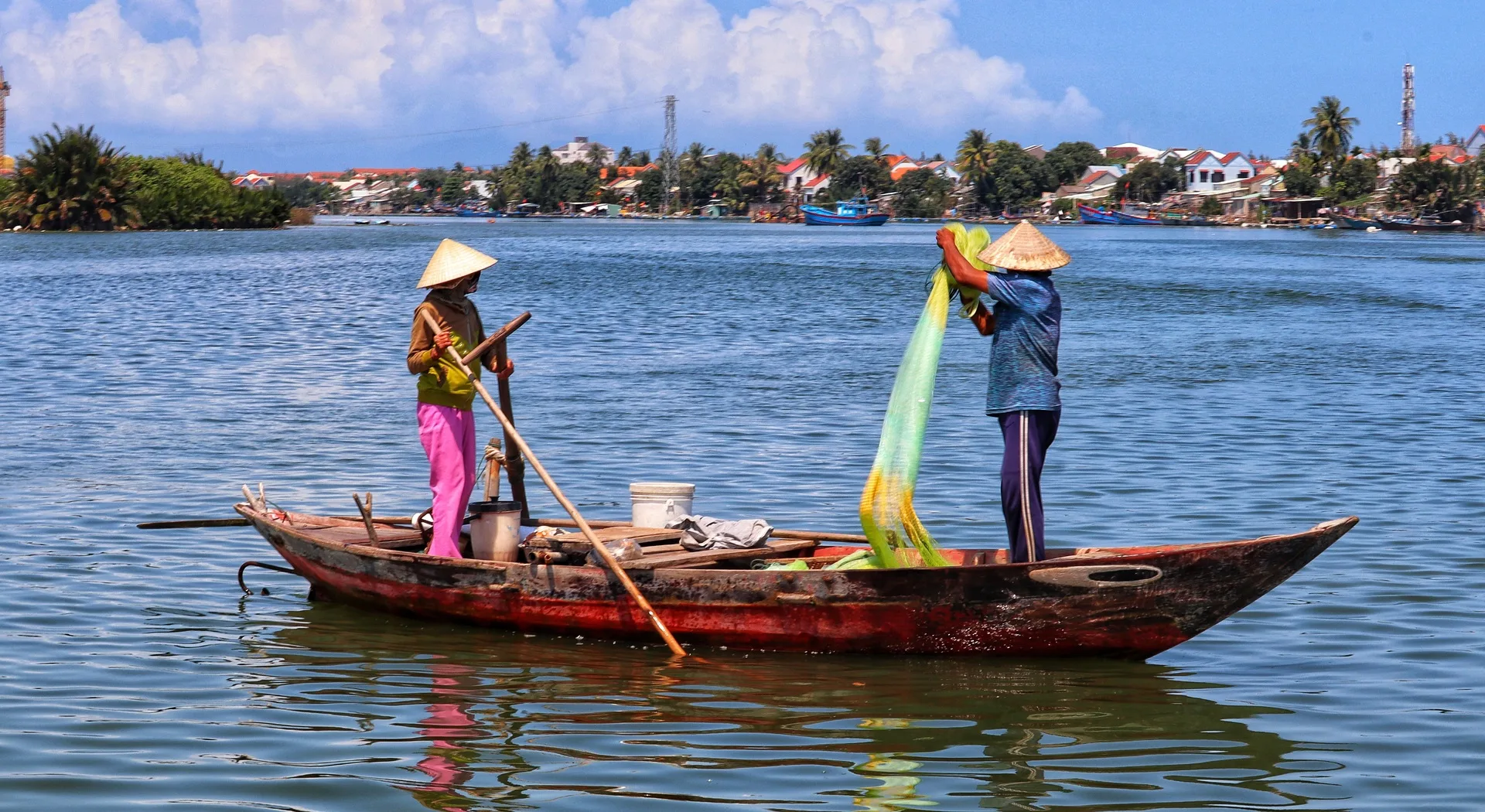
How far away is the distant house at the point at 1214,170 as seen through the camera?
115 meters

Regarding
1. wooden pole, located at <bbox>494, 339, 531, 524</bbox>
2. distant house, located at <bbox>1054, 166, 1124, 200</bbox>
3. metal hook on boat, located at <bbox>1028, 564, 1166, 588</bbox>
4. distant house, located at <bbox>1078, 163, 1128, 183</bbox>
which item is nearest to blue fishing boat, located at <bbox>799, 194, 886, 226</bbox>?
distant house, located at <bbox>1054, 166, 1124, 200</bbox>

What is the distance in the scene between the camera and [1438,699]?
6.54 meters

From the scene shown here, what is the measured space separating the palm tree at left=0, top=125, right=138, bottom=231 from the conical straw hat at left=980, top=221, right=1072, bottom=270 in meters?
71.4

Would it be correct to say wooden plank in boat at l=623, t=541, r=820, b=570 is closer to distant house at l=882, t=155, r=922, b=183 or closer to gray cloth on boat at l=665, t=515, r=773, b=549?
gray cloth on boat at l=665, t=515, r=773, b=549

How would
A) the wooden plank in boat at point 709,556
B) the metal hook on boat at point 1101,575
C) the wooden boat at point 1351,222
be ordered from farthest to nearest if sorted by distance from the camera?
the wooden boat at point 1351,222, the wooden plank in boat at point 709,556, the metal hook on boat at point 1101,575

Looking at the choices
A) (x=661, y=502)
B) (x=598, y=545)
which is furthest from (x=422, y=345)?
(x=661, y=502)

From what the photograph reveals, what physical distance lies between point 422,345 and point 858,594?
7.63 feet

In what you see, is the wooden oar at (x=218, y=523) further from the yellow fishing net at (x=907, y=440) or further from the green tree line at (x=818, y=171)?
the green tree line at (x=818, y=171)

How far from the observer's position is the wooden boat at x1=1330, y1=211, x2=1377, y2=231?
311 feet

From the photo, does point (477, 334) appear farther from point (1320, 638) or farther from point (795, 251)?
point (795, 251)

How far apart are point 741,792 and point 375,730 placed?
159cm

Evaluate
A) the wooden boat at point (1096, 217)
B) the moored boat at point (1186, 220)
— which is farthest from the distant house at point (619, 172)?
the moored boat at point (1186, 220)

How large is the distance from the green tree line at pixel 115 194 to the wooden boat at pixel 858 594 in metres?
70.1

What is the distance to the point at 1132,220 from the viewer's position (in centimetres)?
11162
